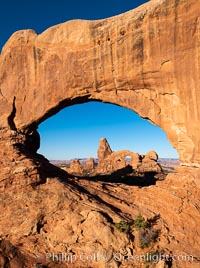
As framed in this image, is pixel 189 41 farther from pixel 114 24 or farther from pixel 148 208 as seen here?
pixel 148 208

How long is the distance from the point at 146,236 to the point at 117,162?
144ft

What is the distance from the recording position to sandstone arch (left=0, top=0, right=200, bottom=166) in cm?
1748

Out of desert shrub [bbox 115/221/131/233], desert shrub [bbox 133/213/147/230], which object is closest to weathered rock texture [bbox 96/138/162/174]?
desert shrub [bbox 133/213/147/230]

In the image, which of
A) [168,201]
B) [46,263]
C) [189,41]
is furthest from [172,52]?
[46,263]

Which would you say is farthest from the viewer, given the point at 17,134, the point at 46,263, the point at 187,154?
the point at 17,134

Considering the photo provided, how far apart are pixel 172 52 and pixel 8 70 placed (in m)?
12.3

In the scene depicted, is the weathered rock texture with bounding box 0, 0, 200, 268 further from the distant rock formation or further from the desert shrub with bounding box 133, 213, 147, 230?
the distant rock formation

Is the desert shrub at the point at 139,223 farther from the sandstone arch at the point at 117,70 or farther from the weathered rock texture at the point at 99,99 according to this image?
the sandstone arch at the point at 117,70

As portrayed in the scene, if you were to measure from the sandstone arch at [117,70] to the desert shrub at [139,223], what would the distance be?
199 inches

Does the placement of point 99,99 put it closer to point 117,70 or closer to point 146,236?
point 117,70

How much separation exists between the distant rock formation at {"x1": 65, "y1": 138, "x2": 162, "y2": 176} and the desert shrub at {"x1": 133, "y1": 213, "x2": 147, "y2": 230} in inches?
1273

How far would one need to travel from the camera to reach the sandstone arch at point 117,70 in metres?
17.5

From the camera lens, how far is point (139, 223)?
15289mm

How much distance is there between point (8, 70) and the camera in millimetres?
22266
